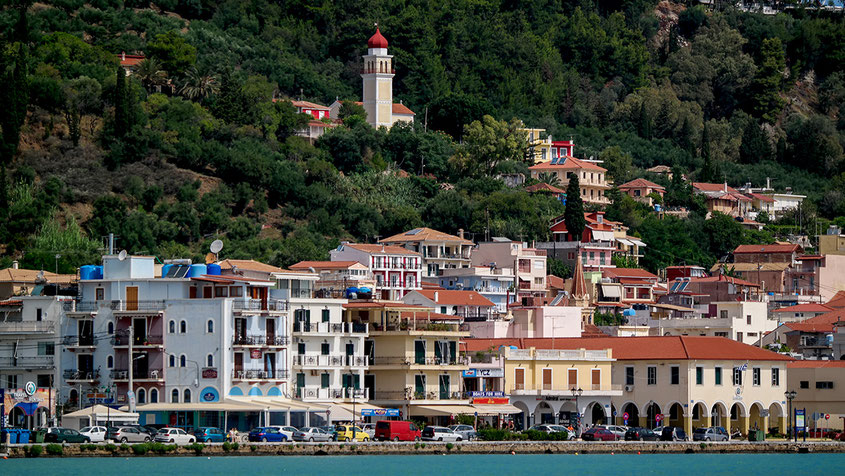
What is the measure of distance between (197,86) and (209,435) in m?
81.1

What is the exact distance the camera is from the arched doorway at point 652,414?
100 metres

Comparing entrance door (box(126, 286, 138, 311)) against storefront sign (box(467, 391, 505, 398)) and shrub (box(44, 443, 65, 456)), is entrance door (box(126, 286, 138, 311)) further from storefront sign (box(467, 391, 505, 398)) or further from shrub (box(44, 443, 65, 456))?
storefront sign (box(467, 391, 505, 398))

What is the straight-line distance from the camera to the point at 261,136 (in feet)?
520

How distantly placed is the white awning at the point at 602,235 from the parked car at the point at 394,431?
6817 centimetres

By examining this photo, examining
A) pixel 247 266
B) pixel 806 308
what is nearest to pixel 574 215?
pixel 806 308

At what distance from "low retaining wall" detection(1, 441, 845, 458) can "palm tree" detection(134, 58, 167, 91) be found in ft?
253

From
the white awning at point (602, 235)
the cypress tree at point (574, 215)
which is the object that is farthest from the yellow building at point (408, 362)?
the white awning at point (602, 235)

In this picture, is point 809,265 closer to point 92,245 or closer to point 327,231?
point 327,231

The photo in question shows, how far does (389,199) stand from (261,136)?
12.6m

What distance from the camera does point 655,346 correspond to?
10069 centimetres

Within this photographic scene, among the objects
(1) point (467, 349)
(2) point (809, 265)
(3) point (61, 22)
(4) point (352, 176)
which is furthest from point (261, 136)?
(1) point (467, 349)

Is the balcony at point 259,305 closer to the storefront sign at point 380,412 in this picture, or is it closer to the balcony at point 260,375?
the balcony at point 260,375

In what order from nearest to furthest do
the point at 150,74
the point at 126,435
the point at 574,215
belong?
the point at 126,435
the point at 574,215
the point at 150,74

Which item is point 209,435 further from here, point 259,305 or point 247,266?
point 247,266
